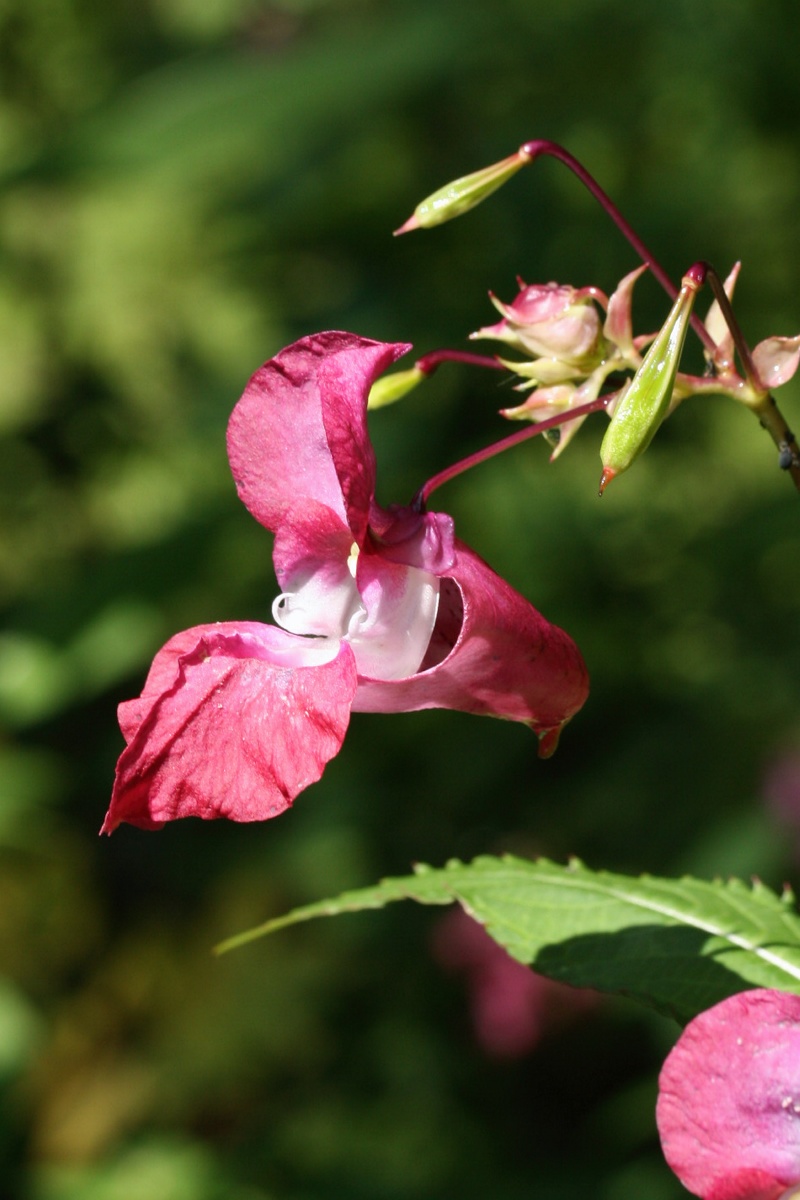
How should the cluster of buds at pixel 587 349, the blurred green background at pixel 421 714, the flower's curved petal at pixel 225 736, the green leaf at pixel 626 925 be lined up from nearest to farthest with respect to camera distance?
the flower's curved petal at pixel 225 736
the cluster of buds at pixel 587 349
the green leaf at pixel 626 925
the blurred green background at pixel 421 714

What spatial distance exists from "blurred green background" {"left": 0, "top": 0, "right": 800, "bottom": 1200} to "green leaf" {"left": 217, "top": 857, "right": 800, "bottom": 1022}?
5.01 feet

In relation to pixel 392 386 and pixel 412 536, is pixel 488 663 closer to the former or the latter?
pixel 412 536

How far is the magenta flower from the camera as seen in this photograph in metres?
0.59

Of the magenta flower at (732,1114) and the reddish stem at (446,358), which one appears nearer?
the magenta flower at (732,1114)

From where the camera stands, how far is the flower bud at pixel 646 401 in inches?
23.1

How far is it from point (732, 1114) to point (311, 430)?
0.34m

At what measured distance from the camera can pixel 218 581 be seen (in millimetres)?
2904

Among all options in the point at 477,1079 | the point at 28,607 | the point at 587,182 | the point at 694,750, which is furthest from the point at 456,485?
the point at 587,182

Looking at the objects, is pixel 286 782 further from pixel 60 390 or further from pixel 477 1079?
pixel 60 390

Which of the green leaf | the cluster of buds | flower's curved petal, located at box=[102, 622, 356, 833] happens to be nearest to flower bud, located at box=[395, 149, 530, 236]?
the cluster of buds

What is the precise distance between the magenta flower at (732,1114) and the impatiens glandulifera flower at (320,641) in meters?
0.16

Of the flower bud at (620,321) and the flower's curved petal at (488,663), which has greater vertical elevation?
the flower bud at (620,321)

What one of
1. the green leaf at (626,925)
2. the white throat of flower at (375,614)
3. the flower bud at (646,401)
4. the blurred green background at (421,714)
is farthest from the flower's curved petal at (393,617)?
the blurred green background at (421,714)

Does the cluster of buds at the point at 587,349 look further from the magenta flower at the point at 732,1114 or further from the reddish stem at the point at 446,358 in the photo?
the magenta flower at the point at 732,1114
